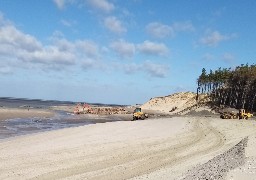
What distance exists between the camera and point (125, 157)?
20.6 metres

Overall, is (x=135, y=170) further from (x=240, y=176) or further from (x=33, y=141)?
(x=33, y=141)

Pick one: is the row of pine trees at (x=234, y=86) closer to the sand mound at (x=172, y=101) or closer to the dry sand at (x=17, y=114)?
the sand mound at (x=172, y=101)

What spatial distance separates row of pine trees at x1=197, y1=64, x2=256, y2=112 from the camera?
84.0 meters

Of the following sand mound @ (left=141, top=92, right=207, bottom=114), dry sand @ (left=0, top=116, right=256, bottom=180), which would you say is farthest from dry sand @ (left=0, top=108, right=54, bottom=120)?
sand mound @ (left=141, top=92, right=207, bottom=114)

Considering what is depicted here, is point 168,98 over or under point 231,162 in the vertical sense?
over

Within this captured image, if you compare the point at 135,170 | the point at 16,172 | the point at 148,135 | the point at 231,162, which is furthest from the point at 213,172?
the point at 148,135

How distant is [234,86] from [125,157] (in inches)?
3077

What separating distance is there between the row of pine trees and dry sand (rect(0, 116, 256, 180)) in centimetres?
5689

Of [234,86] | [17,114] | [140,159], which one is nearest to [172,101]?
[234,86]

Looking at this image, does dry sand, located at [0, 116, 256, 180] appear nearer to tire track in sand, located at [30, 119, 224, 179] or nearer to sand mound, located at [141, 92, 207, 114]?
tire track in sand, located at [30, 119, 224, 179]

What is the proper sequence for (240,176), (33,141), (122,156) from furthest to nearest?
(33,141) < (122,156) < (240,176)

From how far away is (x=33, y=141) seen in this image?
26453 mm

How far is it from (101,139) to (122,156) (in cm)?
689

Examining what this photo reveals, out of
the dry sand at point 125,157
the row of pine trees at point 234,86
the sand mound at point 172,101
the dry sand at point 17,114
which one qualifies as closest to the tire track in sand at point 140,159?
the dry sand at point 125,157
